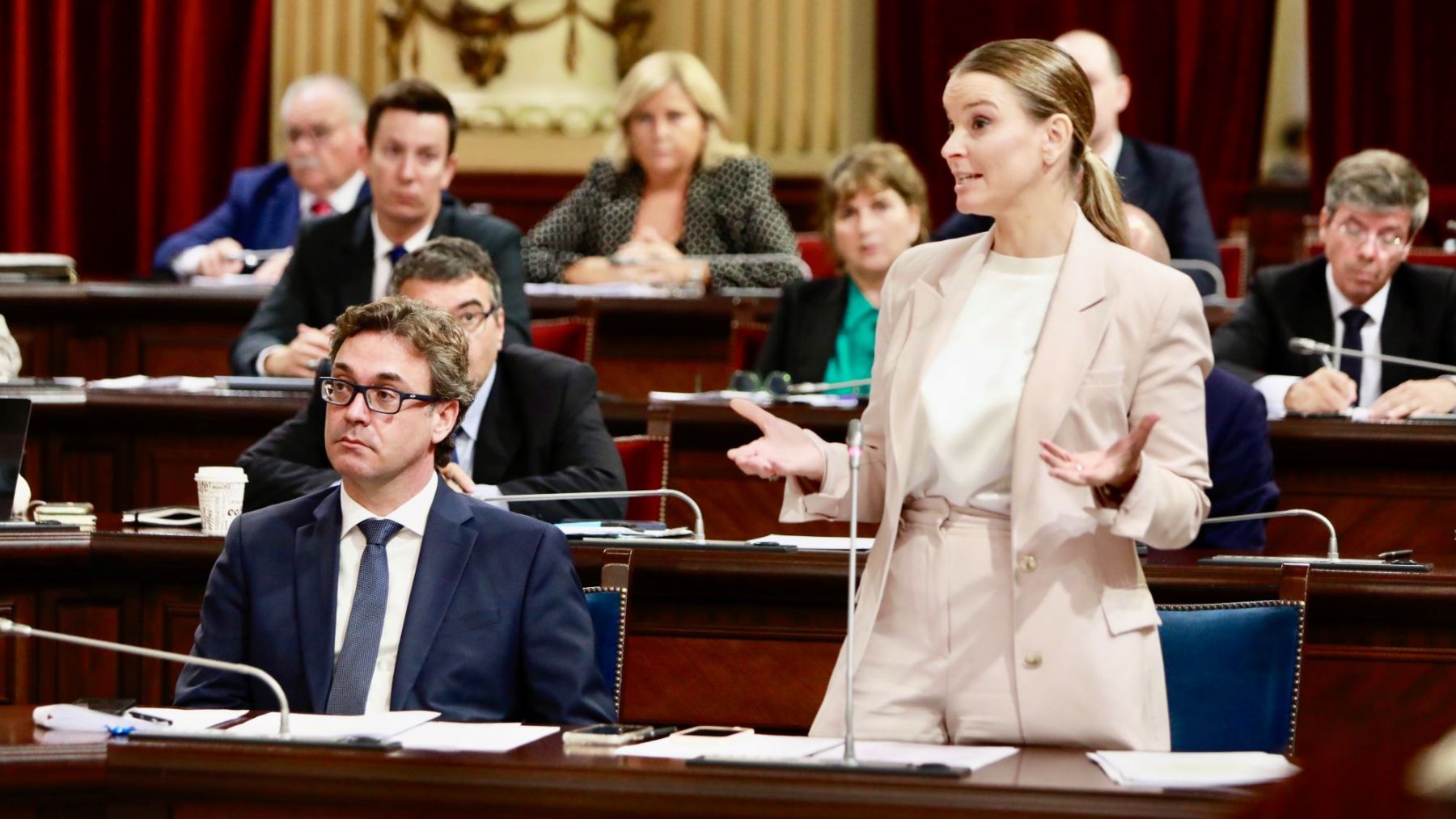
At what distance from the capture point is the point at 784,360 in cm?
529

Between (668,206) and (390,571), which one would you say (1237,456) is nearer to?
(390,571)

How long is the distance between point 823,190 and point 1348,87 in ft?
9.65

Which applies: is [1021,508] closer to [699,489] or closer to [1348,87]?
[699,489]

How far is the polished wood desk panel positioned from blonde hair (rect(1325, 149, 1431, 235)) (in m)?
1.80

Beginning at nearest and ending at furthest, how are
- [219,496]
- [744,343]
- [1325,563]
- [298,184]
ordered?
1. [1325,563]
2. [219,496]
3. [744,343]
4. [298,184]

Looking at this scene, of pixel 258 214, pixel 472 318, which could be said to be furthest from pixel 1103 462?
pixel 258 214

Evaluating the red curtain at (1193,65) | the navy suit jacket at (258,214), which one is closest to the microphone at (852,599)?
the navy suit jacket at (258,214)

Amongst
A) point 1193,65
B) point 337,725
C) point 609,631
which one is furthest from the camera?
point 1193,65

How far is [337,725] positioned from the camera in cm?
221

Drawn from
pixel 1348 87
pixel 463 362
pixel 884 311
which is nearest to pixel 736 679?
pixel 463 362

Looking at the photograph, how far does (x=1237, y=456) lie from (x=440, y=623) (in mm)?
1751

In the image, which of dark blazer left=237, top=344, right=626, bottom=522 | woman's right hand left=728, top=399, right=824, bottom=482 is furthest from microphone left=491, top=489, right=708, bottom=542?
woman's right hand left=728, top=399, right=824, bottom=482

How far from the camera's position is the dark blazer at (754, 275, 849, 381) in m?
5.21

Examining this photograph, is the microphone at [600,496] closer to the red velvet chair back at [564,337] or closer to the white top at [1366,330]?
the red velvet chair back at [564,337]
